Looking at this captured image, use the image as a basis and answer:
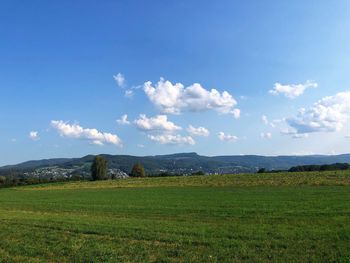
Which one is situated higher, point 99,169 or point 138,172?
point 99,169

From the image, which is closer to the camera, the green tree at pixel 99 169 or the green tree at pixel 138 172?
the green tree at pixel 99 169

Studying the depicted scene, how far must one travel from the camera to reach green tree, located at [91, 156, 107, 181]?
15625 centimetres

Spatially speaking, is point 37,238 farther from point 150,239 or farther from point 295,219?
point 295,219

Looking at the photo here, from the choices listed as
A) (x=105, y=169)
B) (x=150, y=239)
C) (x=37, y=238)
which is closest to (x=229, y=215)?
(x=150, y=239)

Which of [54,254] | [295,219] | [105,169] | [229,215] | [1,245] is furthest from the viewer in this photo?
[105,169]

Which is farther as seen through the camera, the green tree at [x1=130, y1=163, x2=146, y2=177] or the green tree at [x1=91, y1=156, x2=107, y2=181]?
the green tree at [x1=130, y1=163, x2=146, y2=177]

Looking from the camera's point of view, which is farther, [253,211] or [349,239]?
[253,211]

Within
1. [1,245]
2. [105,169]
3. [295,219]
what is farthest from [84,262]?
[105,169]

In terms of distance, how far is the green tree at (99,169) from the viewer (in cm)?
15625

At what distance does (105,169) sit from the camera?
158875mm

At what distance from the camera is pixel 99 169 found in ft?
513

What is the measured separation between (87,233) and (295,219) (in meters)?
10.9

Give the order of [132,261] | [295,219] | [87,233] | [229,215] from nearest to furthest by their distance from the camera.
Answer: [132,261] < [87,233] < [295,219] < [229,215]

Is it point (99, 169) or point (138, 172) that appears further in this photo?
point (138, 172)
